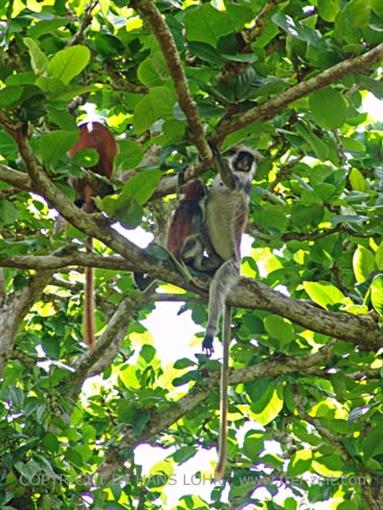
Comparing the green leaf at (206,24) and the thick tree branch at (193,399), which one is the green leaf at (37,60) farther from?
the thick tree branch at (193,399)

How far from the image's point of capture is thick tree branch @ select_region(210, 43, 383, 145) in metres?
2.60

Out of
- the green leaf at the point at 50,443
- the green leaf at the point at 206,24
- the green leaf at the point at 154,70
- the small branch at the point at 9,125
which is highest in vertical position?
the green leaf at the point at 154,70

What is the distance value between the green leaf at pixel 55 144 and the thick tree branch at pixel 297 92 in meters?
0.52

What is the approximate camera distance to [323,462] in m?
3.77

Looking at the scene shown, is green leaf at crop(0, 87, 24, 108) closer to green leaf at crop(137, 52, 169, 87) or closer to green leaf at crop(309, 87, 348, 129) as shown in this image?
green leaf at crop(137, 52, 169, 87)

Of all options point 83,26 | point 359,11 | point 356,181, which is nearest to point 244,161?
point 356,181

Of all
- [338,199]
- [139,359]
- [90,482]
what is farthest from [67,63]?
[139,359]

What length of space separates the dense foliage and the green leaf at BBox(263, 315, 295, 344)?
0.4 inches

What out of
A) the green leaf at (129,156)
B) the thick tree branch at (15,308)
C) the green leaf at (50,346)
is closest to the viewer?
the green leaf at (129,156)

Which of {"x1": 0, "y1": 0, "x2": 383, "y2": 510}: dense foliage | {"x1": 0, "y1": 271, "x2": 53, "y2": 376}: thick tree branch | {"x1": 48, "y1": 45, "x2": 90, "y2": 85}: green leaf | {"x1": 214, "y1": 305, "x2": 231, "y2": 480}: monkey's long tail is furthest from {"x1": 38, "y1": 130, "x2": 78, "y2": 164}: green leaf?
{"x1": 214, "y1": 305, "x2": 231, "y2": 480}: monkey's long tail

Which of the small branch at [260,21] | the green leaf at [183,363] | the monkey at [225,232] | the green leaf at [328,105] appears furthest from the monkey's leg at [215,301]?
the small branch at [260,21]

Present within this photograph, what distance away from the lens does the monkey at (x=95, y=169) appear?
4180 millimetres

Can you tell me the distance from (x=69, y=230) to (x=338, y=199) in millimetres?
1179

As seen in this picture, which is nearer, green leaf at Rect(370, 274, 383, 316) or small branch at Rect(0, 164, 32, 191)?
small branch at Rect(0, 164, 32, 191)
